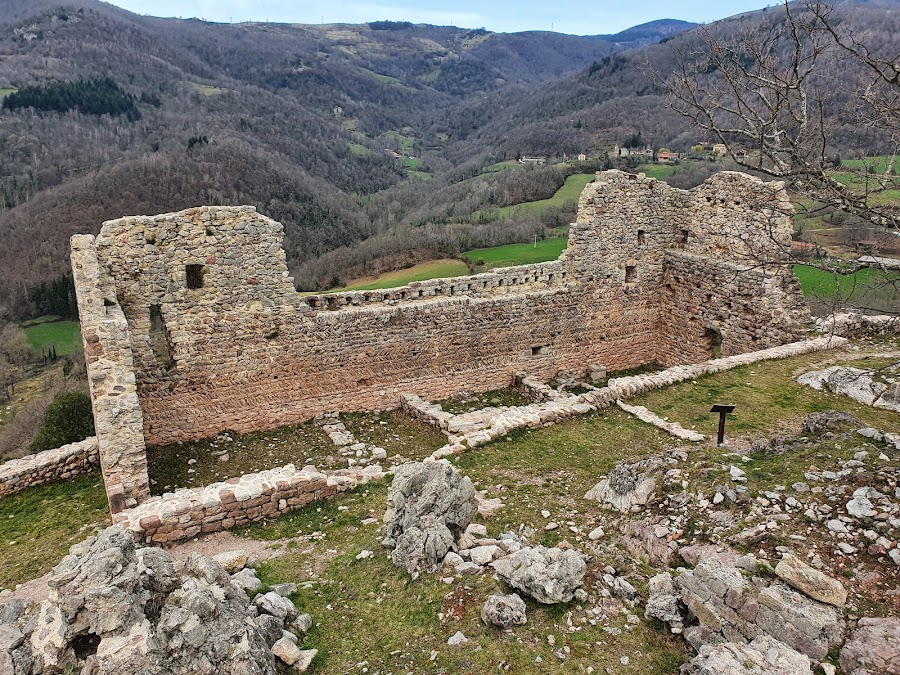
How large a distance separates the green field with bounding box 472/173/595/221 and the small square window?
164 ft

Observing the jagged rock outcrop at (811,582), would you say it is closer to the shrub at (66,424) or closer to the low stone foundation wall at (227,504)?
the low stone foundation wall at (227,504)

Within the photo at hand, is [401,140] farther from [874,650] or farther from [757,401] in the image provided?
[874,650]

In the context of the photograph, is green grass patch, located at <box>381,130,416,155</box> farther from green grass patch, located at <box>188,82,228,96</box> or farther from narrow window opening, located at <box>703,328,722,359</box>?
narrow window opening, located at <box>703,328,722,359</box>

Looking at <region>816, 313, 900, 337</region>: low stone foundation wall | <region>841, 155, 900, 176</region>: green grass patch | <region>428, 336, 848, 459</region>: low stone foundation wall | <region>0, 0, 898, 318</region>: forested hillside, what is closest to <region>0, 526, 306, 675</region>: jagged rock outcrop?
<region>428, 336, 848, 459</region>: low stone foundation wall

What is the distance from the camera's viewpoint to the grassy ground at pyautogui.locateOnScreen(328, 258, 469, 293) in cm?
4185

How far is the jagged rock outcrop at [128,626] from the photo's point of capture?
16.3 ft

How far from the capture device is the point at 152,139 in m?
86.4

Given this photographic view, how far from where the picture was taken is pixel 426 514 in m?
7.42

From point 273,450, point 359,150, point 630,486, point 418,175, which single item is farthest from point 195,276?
point 359,150

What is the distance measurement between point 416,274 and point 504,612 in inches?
1527

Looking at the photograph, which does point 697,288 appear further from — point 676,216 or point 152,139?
point 152,139

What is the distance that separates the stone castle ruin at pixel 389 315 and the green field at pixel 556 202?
4288cm

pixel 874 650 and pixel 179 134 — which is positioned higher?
pixel 179 134

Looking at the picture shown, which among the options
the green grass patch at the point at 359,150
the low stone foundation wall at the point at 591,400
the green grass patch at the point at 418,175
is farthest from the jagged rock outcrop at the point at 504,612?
the green grass patch at the point at 359,150
